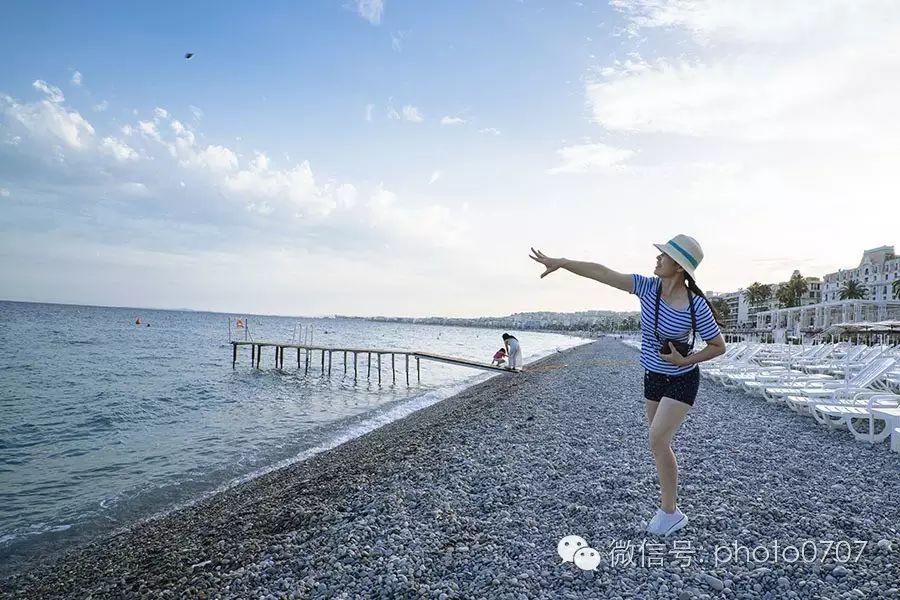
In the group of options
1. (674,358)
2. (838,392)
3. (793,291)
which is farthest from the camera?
(793,291)

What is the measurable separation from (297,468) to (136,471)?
121 inches

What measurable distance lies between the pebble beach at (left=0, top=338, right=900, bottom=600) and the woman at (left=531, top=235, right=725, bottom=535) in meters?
0.78

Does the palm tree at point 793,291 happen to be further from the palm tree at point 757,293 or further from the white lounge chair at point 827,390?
the white lounge chair at point 827,390

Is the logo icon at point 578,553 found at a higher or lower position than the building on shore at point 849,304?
lower

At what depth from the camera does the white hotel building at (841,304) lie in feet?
155

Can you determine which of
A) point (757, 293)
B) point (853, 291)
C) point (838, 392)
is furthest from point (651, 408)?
point (757, 293)

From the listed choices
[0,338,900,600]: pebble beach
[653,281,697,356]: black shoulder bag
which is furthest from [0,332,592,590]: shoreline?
[653,281,697,356]: black shoulder bag

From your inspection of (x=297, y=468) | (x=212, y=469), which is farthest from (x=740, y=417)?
(x=212, y=469)

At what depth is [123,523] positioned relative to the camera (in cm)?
673

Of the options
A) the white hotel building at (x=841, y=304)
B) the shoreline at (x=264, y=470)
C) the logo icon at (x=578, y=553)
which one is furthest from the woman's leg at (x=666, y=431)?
the white hotel building at (x=841, y=304)

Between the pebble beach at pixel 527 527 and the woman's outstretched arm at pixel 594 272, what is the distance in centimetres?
182

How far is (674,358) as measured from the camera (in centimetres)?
310

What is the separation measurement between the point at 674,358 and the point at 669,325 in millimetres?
241

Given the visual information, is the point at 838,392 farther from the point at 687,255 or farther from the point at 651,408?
the point at 687,255
